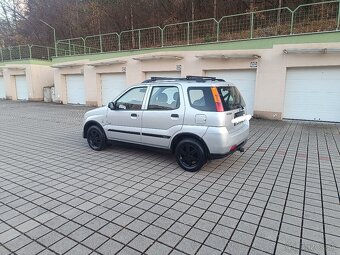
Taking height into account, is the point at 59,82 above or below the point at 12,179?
above

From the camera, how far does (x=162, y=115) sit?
4879mm

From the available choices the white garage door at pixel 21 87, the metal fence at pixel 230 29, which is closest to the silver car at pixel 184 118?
the metal fence at pixel 230 29

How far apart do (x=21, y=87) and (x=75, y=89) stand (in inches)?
307

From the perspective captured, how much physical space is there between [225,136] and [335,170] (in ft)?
8.13

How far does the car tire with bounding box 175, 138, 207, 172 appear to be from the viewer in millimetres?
4508

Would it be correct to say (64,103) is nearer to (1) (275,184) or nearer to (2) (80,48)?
(2) (80,48)

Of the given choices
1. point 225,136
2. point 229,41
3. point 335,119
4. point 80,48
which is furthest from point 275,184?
point 80,48

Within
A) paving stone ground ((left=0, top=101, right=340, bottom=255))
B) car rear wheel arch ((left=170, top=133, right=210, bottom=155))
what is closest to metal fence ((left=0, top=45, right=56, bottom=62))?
paving stone ground ((left=0, top=101, right=340, bottom=255))

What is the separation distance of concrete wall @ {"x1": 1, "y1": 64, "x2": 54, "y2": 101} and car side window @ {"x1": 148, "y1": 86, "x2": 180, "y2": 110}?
19.2m

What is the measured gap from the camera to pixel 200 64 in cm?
1188

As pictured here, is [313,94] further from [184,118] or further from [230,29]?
[184,118]

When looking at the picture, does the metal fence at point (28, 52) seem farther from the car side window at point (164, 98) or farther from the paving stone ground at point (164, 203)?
the car side window at point (164, 98)

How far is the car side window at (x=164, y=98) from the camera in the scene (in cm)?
476

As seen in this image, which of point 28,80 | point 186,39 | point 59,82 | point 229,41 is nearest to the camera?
point 229,41
